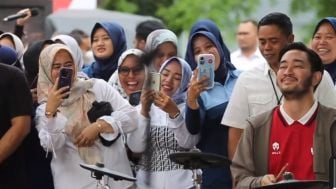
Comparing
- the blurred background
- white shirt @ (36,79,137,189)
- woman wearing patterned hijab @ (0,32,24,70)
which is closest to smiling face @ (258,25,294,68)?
white shirt @ (36,79,137,189)

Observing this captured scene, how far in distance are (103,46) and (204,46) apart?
50.5 inches

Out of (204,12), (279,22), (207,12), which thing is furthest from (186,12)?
(279,22)

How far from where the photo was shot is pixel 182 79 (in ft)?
→ 31.5

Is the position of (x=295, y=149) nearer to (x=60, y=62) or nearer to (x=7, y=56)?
(x=60, y=62)

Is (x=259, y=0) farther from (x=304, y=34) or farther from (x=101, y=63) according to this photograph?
(x=101, y=63)

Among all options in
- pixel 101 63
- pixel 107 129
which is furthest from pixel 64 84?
pixel 101 63

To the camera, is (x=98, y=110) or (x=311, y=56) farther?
(x=98, y=110)

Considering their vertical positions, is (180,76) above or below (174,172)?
above

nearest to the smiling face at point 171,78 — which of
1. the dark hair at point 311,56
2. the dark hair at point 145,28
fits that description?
the dark hair at point 311,56

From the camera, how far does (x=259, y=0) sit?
1035 inches

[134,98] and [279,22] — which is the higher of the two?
[279,22]

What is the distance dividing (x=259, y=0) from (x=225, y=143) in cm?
1699

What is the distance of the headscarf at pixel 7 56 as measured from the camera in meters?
10.0

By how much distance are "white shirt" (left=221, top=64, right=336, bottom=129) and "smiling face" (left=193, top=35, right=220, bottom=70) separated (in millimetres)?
587
